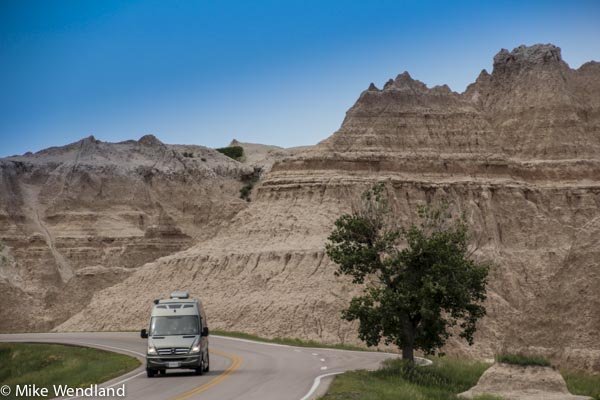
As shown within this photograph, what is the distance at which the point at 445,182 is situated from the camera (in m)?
86.8

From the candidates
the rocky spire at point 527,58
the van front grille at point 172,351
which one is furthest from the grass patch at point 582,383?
the rocky spire at point 527,58

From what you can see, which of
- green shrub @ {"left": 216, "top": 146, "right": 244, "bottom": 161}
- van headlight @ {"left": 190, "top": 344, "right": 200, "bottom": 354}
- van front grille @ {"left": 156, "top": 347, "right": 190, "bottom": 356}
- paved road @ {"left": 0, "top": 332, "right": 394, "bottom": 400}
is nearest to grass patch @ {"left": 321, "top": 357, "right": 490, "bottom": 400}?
paved road @ {"left": 0, "top": 332, "right": 394, "bottom": 400}

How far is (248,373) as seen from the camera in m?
39.2

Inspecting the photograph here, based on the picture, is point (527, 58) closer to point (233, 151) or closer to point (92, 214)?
point (92, 214)

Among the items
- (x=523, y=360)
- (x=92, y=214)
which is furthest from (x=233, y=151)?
(x=523, y=360)

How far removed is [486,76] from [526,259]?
24.9 meters

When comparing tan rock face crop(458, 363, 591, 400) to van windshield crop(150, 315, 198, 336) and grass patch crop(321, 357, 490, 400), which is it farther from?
van windshield crop(150, 315, 198, 336)

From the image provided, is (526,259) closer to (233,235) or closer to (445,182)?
(445,182)

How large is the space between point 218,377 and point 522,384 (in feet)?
32.4

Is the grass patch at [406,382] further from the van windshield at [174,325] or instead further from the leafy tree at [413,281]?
the van windshield at [174,325]

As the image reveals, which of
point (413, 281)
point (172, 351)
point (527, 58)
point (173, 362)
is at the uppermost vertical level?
point (527, 58)

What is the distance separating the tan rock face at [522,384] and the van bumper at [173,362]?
886 cm

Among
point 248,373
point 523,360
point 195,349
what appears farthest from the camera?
point 248,373

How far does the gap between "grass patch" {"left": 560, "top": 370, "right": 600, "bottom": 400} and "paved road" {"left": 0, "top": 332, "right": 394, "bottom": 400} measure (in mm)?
7632
